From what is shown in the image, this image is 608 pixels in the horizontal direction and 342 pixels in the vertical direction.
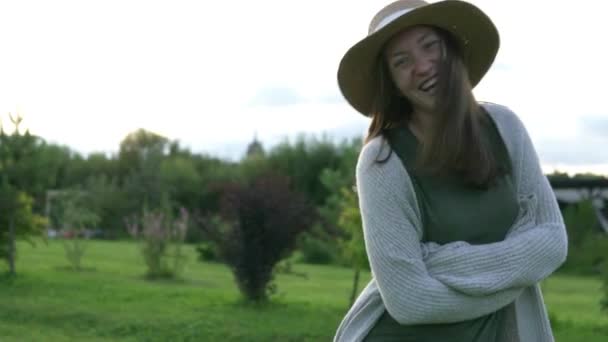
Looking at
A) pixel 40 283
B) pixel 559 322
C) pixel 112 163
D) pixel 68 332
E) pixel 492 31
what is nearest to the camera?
pixel 492 31

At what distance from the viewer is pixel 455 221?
2.45 m

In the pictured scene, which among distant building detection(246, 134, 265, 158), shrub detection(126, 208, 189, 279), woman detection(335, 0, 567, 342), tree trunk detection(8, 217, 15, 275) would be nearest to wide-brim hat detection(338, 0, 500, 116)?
woman detection(335, 0, 567, 342)

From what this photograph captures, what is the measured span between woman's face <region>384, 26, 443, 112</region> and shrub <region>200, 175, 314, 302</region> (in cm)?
1247

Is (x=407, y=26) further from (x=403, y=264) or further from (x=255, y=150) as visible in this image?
(x=255, y=150)

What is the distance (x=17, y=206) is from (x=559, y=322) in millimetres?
10467

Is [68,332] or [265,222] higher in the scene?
[265,222]

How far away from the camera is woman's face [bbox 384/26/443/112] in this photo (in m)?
2.52

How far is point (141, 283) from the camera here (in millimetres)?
19375

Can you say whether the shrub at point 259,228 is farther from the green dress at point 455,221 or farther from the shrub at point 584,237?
the green dress at point 455,221

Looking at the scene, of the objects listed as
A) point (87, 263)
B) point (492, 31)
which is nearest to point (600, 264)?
point (492, 31)

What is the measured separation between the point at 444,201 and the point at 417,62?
1.19ft

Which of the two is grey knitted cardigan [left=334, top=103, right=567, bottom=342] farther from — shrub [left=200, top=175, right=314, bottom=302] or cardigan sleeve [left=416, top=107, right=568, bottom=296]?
shrub [left=200, top=175, right=314, bottom=302]

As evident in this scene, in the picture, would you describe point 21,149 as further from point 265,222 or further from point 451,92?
point 451,92

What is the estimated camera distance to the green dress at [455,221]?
8.02 ft
